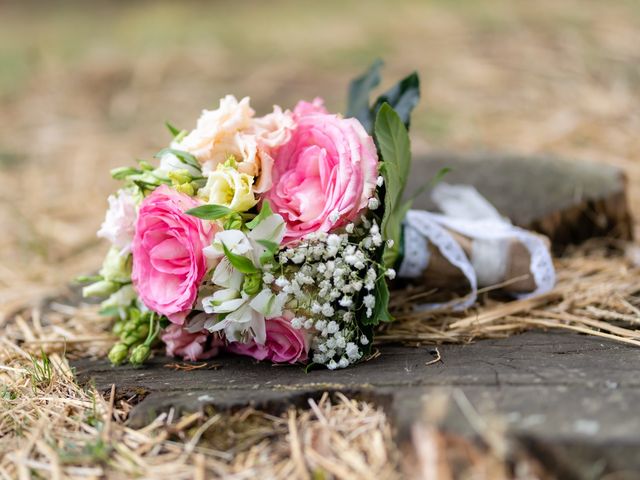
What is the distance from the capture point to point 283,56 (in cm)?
533

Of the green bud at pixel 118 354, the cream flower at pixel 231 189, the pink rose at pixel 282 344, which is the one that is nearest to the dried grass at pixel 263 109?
the green bud at pixel 118 354

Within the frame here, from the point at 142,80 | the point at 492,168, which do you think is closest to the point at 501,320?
the point at 492,168

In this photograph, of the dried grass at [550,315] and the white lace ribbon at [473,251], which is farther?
the white lace ribbon at [473,251]

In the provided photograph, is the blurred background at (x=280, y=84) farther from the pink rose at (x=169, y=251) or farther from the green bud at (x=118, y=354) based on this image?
the pink rose at (x=169, y=251)

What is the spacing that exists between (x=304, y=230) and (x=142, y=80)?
3.80m

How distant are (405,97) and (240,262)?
775 millimetres

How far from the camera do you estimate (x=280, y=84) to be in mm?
4691

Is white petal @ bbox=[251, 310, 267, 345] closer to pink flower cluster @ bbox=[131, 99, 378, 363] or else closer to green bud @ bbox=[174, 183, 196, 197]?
pink flower cluster @ bbox=[131, 99, 378, 363]

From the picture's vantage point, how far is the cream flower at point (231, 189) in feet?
4.74

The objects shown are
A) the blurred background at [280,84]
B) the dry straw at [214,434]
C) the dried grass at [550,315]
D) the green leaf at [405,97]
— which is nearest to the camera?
the dry straw at [214,434]

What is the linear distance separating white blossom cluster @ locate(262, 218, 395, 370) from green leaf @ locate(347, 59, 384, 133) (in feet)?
1.83

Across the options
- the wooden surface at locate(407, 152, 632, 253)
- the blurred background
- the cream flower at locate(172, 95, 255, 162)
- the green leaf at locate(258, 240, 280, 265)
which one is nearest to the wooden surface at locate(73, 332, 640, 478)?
the green leaf at locate(258, 240, 280, 265)

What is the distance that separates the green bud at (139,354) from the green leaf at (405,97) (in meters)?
0.84

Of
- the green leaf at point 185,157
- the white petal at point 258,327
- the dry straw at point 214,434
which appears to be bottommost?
the dry straw at point 214,434
